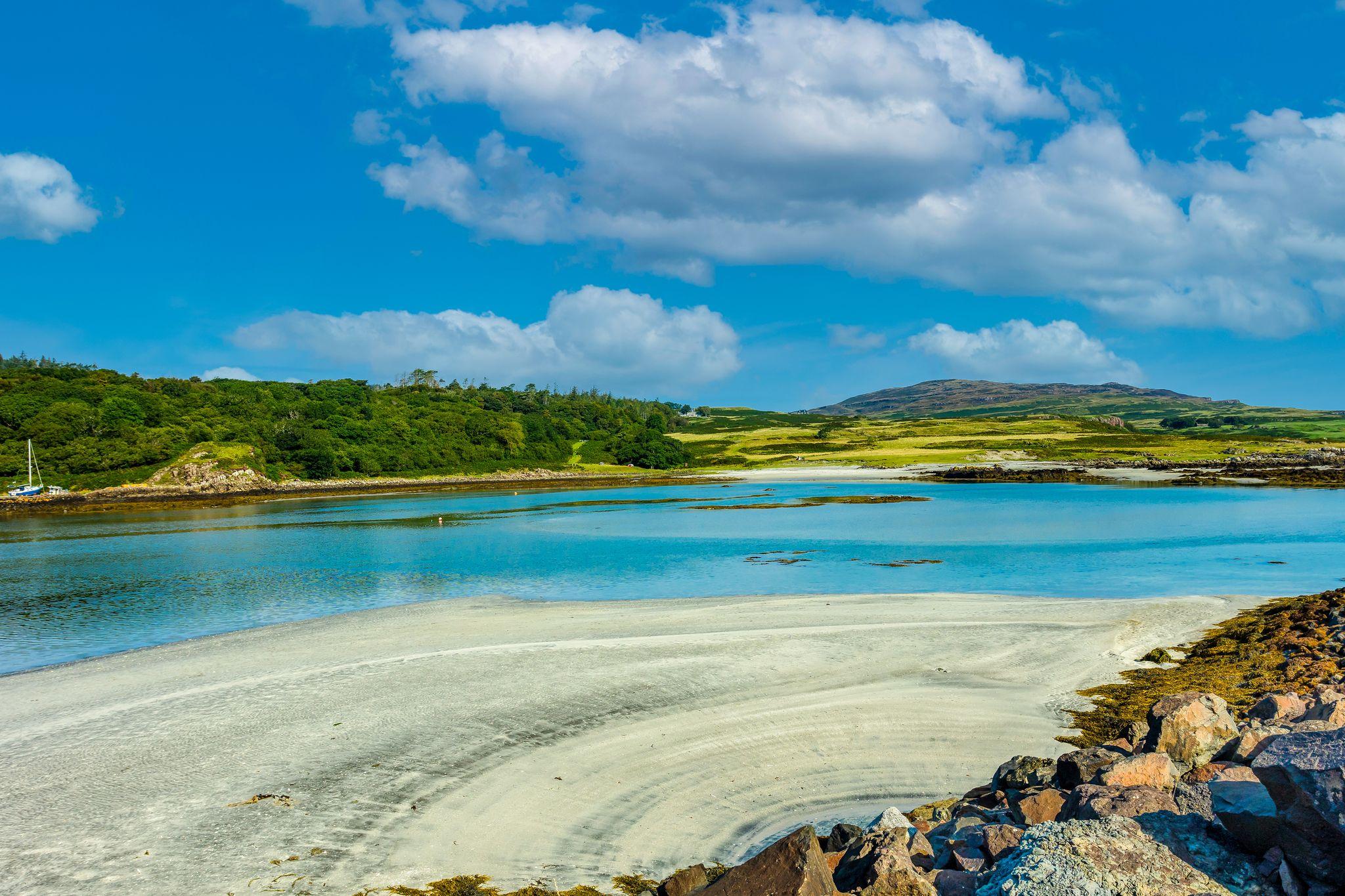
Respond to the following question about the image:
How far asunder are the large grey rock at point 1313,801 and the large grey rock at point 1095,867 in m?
0.55

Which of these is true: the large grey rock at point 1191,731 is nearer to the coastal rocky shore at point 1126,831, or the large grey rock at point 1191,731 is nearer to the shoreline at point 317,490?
the coastal rocky shore at point 1126,831

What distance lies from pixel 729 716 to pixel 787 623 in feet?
23.6

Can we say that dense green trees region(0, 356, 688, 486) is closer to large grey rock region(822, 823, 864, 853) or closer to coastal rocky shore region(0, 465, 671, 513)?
coastal rocky shore region(0, 465, 671, 513)

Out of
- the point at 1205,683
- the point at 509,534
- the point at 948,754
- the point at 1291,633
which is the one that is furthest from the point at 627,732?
the point at 509,534

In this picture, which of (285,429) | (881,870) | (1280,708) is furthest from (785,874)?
(285,429)

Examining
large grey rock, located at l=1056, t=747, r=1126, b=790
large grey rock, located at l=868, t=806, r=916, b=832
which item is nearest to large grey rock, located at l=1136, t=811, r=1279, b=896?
large grey rock, located at l=1056, t=747, r=1126, b=790

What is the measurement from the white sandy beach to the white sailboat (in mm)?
83107

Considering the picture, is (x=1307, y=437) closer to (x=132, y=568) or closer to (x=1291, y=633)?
(x=1291, y=633)

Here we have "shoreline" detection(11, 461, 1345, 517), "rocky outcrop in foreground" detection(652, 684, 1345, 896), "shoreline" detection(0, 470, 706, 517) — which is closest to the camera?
"rocky outcrop in foreground" detection(652, 684, 1345, 896)

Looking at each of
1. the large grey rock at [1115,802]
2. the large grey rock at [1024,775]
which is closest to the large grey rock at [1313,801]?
the large grey rock at [1115,802]

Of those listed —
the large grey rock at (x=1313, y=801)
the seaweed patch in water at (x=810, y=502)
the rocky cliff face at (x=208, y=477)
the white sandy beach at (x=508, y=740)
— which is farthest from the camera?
the rocky cliff face at (x=208, y=477)

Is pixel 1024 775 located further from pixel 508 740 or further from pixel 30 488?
pixel 30 488

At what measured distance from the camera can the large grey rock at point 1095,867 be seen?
4844mm

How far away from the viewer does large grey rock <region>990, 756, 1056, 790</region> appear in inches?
330
